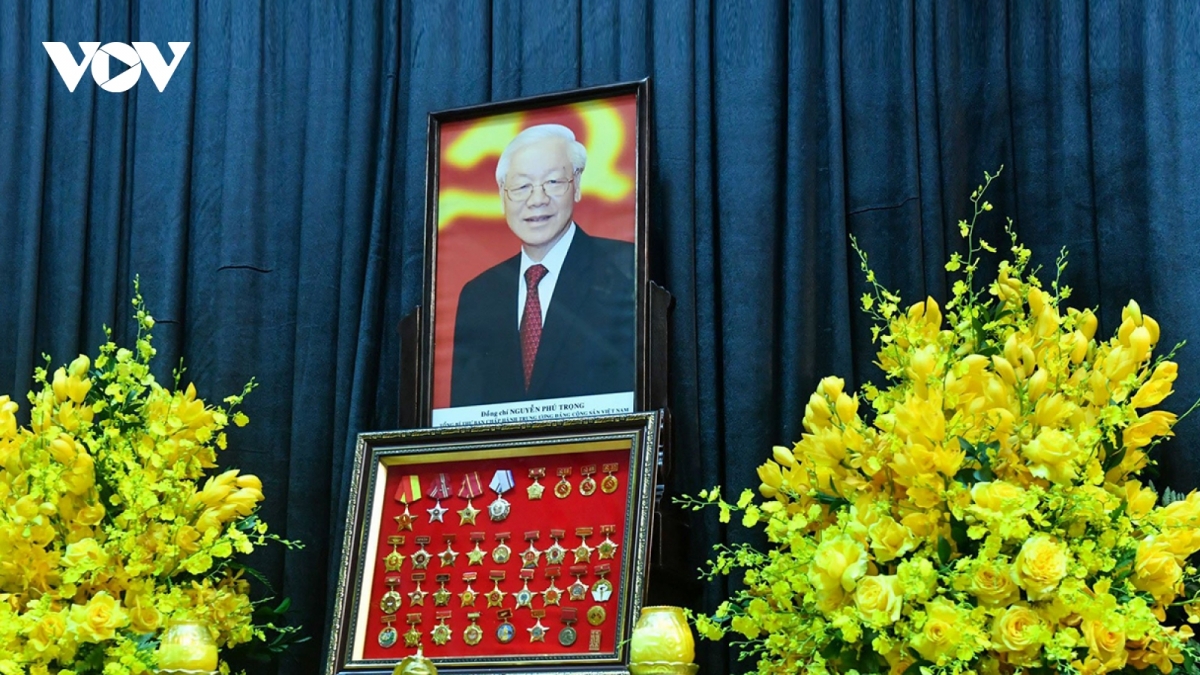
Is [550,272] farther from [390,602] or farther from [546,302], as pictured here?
[390,602]

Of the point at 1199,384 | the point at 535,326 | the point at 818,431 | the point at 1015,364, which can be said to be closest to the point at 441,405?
the point at 535,326

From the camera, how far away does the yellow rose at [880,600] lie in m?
1.66

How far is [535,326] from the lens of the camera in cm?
231

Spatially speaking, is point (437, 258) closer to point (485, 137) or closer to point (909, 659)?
point (485, 137)

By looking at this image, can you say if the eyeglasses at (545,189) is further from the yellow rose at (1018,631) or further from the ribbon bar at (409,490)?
the yellow rose at (1018,631)

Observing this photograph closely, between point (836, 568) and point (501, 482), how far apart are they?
2.02ft

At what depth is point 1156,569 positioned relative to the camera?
1690mm

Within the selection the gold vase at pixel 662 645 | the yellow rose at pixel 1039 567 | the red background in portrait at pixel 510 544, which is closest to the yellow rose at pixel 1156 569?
the yellow rose at pixel 1039 567

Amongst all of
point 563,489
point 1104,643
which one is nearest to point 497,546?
point 563,489

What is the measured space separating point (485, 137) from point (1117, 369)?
106cm

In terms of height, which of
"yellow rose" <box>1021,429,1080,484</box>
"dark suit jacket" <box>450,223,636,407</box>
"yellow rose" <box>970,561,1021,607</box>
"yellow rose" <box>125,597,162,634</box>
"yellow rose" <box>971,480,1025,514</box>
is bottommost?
"yellow rose" <box>125,597,162,634</box>

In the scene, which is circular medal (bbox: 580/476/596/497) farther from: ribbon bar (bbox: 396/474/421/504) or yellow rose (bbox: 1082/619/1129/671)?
yellow rose (bbox: 1082/619/1129/671)

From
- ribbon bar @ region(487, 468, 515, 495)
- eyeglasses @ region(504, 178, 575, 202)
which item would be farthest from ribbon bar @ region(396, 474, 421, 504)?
eyeglasses @ region(504, 178, 575, 202)

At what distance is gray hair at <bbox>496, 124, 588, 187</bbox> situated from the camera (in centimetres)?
234
